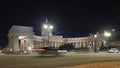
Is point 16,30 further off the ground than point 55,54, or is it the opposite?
point 16,30

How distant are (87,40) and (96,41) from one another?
1409 centimetres

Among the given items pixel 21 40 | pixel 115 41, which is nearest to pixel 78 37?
pixel 115 41

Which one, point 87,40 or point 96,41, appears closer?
A: point 96,41

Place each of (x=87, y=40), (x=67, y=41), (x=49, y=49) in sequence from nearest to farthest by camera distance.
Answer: (x=49, y=49), (x=87, y=40), (x=67, y=41)

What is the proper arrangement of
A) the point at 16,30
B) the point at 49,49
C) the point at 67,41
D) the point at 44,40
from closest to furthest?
the point at 49,49
the point at 16,30
the point at 44,40
the point at 67,41

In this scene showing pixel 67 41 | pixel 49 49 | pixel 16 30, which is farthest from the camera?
pixel 67 41

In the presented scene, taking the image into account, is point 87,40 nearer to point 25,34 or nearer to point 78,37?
point 78,37

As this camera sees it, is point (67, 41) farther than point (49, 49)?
Yes

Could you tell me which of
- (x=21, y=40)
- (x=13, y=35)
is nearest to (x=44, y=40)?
(x=21, y=40)

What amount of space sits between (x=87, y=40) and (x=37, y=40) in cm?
3204

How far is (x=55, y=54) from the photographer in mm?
36625

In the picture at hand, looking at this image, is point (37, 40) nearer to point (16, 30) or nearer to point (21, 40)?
point (21, 40)

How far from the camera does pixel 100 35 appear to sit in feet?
472

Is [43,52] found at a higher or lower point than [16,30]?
lower
